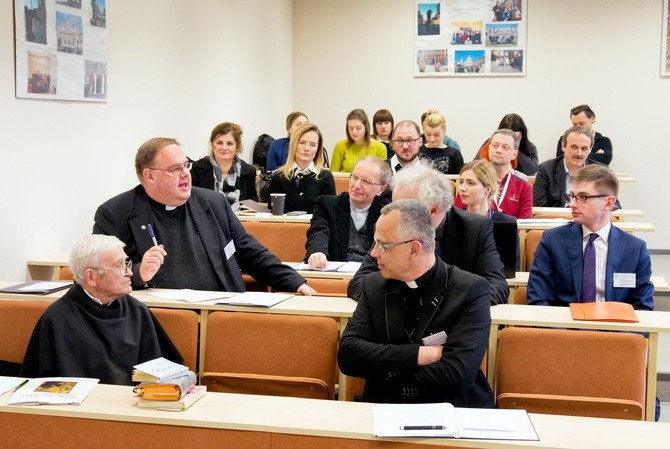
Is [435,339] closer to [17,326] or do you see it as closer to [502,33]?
[17,326]

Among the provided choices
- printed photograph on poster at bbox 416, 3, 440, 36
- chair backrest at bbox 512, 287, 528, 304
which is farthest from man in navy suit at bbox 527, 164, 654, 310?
printed photograph on poster at bbox 416, 3, 440, 36

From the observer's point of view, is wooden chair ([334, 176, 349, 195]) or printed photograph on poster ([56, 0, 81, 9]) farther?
wooden chair ([334, 176, 349, 195])

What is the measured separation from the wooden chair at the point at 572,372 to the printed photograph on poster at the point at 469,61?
7.95 meters

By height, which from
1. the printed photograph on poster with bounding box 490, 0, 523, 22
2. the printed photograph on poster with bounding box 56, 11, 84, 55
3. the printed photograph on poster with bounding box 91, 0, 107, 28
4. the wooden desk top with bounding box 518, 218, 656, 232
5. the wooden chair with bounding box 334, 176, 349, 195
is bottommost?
the wooden desk top with bounding box 518, 218, 656, 232

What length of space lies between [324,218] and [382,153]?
425 cm

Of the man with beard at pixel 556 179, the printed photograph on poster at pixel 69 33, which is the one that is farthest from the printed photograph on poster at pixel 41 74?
the man with beard at pixel 556 179

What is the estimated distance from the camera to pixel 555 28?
35.0 ft

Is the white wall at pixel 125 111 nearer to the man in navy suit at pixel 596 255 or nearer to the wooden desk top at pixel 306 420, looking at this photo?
the wooden desk top at pixel 306 420

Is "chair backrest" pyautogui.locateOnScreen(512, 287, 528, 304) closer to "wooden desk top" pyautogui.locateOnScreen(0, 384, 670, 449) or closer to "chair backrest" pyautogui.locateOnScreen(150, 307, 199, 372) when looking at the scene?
"chair backrest" pyautogui.locateOnScreen(150, 307, 199, 372)

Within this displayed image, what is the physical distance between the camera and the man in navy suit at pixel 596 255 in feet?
13.7

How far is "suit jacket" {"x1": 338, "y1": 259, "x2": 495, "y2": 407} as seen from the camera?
2.95 metres

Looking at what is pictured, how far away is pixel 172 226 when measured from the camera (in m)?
4.25

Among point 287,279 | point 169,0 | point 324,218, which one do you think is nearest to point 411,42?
point 169,0

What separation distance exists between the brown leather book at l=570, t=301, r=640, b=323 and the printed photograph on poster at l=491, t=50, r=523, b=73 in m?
7.56
